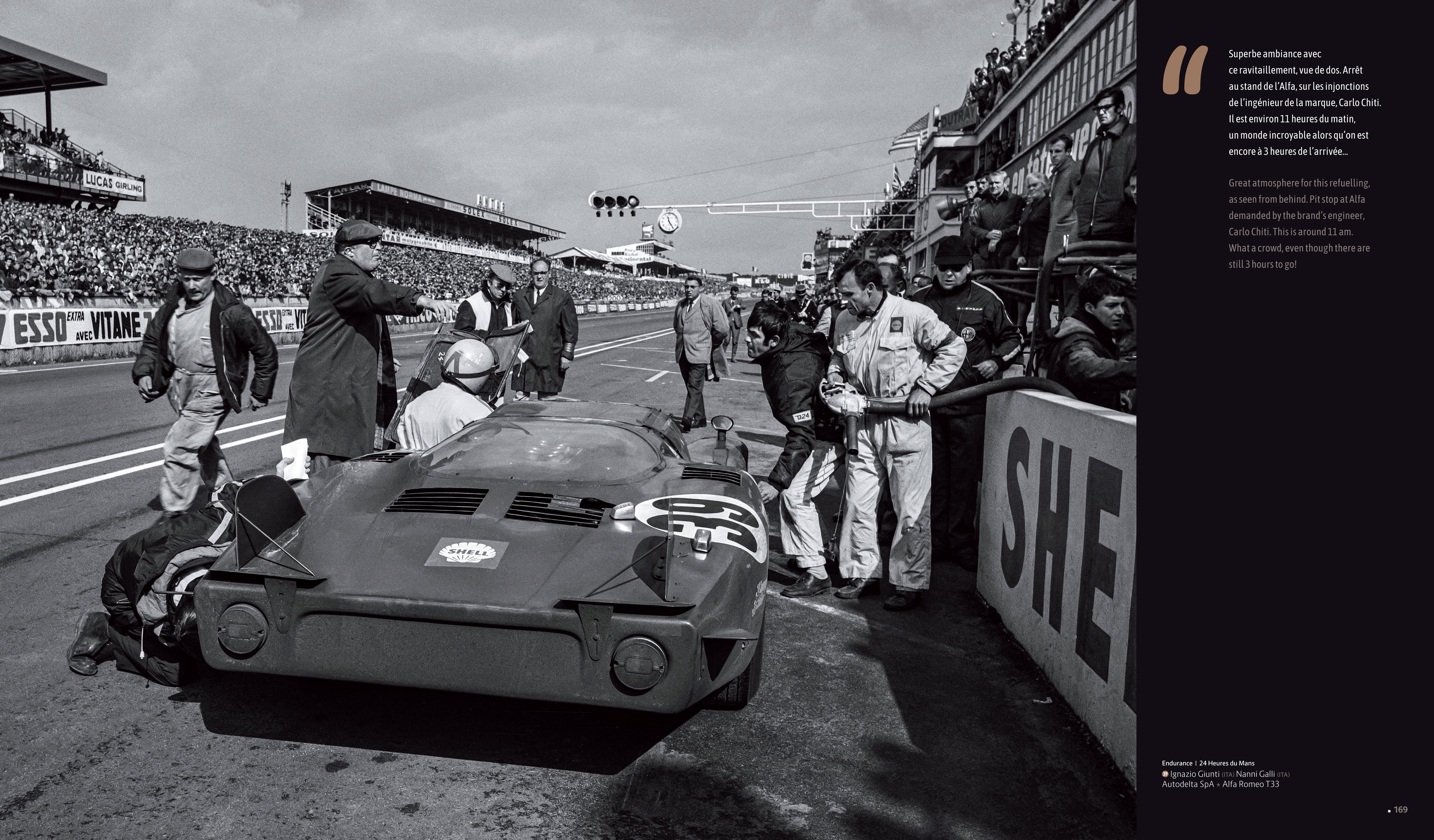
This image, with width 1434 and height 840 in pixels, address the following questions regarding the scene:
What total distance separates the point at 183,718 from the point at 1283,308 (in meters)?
3.43

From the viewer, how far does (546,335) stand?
9414 millimetres

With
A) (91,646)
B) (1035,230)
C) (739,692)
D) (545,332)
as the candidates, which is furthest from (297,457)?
(1035,230)

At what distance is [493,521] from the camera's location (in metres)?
3.42

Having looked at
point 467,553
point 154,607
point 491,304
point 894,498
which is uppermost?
point 491,304

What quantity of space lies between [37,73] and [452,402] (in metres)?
51.3

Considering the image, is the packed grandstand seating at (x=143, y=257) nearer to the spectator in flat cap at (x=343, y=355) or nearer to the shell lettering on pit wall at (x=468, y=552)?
the spectator in flat cap at (x=343, y=355)

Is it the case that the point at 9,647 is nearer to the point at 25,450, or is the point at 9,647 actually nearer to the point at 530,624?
the point at 530,624

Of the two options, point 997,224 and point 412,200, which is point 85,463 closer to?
point 997,224

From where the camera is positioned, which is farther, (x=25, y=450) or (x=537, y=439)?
(x=25, y=450)

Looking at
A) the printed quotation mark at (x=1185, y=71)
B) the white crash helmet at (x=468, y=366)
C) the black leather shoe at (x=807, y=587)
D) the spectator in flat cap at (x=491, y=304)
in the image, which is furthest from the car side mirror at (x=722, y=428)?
the spectator in flat cap at (x=491, y=304)

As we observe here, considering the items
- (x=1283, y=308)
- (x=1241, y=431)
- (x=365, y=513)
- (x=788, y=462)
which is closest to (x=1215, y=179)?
(x=1283, y=308)

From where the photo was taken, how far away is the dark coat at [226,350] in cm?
550

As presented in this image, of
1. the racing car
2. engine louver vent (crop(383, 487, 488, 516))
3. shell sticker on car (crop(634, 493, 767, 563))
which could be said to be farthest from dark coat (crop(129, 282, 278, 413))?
shell sticker on car (crop(634, 493, 767, 563))

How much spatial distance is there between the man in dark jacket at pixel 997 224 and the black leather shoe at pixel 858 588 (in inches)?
189
